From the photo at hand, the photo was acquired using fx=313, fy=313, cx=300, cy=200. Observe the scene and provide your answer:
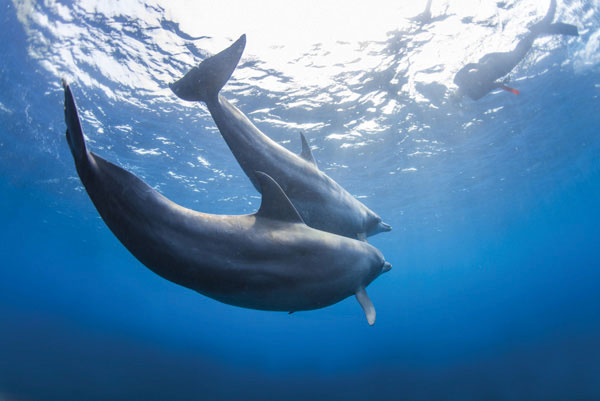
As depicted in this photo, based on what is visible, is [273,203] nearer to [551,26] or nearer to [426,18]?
[426,18]

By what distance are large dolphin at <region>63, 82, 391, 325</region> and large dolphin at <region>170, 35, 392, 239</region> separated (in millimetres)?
772

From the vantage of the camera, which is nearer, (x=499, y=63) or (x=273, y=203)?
(x=273, y=203)

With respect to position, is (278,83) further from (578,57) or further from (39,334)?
(39,334)

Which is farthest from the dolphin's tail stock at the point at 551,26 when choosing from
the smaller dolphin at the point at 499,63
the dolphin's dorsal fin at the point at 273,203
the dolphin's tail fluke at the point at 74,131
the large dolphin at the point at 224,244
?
the dolphin's tail fluke at the point at 74,131

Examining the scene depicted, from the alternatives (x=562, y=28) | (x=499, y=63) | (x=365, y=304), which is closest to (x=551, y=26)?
(x=562, y=28)

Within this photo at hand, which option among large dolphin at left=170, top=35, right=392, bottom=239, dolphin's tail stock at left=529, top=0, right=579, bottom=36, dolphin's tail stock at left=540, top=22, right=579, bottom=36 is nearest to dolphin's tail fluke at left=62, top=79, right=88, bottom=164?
large dolphin at left=170, top=35, right=392, bottom=239

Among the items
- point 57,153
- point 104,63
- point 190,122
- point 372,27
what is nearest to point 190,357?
point 57,153

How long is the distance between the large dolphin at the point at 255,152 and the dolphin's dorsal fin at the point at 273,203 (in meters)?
0.49

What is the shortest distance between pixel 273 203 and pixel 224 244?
0.69 metres

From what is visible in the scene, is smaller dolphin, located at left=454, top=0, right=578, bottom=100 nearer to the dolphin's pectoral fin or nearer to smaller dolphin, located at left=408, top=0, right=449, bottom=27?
smaller dolphin, located at left=408, top=0, right=449, bottom=27

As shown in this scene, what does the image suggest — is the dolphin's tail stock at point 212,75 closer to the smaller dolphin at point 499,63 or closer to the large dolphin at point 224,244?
the large dolphin at point 224,244

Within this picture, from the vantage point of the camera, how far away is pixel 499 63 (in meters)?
11.0

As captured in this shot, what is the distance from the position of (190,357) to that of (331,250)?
37.1 metres

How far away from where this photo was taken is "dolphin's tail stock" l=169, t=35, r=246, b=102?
3.87 metres
